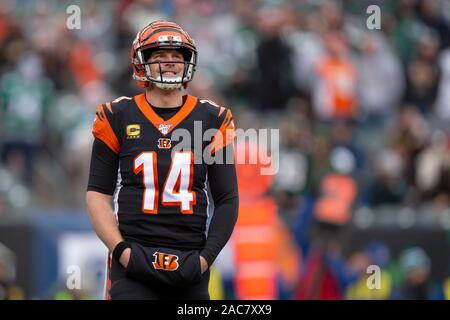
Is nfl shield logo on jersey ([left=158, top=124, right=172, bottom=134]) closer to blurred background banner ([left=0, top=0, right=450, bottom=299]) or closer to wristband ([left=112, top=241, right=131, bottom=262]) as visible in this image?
wristband ([left=112, top=241, right=131, bottom=262])

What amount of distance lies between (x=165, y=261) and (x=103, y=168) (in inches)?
24.5

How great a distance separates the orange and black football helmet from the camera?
552 cm

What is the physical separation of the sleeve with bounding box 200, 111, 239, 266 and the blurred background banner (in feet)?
12.0

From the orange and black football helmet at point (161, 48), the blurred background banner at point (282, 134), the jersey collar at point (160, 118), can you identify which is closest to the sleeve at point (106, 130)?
the jersey collar at point (160, 118)

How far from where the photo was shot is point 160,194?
214 inches

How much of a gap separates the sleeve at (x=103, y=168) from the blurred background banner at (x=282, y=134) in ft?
11.6

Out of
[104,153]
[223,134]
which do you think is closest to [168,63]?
Result: [223,134]

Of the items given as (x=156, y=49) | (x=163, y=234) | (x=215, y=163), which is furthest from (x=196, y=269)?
(x=156, y=49)

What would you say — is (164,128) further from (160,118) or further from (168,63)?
(168,63)

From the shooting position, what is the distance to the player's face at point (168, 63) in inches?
218

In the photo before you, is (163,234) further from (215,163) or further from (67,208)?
(67,208)

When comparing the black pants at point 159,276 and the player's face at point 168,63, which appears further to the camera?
the player's face at point 168,63

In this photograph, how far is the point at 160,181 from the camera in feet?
17.9

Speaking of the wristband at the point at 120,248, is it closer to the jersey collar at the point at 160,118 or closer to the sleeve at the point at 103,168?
the sleeve at the point at 103,168
